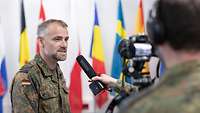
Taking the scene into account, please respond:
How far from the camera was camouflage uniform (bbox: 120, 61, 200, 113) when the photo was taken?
90 cm

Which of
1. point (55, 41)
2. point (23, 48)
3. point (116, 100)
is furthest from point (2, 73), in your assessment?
point (116, 100)

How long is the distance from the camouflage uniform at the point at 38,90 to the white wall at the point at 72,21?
69 centimetres

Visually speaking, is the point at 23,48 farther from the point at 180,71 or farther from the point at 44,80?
the point at 180,71

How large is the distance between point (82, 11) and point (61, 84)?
877mm

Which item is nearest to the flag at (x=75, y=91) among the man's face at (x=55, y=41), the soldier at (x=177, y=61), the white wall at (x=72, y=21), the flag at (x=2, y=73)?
the white wall at (x=72, y=21)

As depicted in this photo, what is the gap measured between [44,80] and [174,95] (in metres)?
1.95

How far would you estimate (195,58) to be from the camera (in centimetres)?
95

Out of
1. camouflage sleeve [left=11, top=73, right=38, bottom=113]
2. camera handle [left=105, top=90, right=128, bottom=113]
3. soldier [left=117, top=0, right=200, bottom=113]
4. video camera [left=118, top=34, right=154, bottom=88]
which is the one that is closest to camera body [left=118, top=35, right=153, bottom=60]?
video camera [left=118, top=34, right=154, bottom=88]

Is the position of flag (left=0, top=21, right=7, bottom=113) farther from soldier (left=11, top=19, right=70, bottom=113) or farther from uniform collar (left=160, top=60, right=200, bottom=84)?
uniform collar (left=160, top=60, right=200, bottom=84)

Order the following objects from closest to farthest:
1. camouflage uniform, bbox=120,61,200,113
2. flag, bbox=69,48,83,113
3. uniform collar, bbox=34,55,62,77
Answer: camouflage uniform, bbox=120,61,200,113, uniform collar, bbox=34,55,62,77, flag, bbox=69,48,83,113

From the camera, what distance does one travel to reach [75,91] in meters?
3.65

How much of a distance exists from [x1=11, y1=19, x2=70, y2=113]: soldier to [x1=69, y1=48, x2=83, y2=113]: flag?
62 centimetres

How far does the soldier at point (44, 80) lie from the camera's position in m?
2.68

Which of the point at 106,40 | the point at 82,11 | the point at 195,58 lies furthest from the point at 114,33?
the point at 195,58
